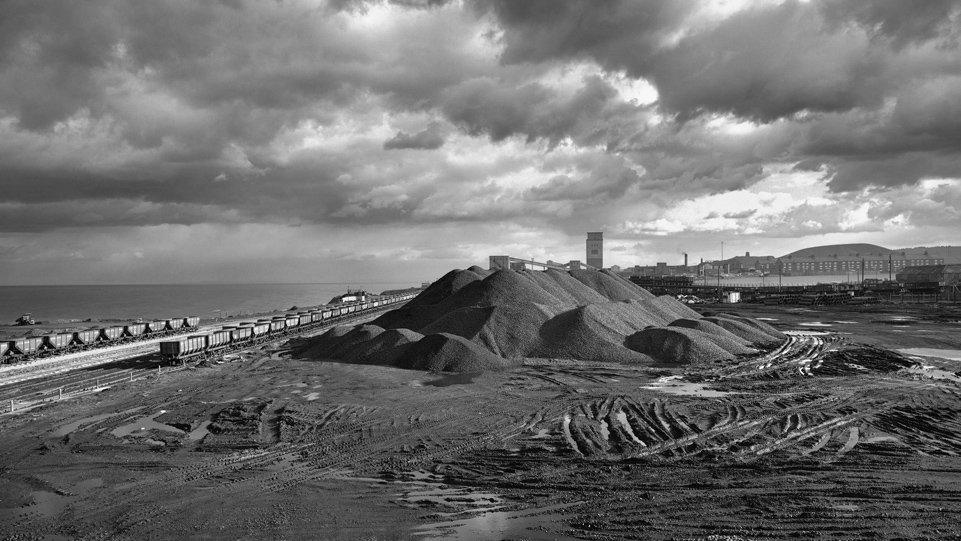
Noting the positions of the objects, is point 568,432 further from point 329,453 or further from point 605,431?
point 329,453

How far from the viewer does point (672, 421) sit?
22.1 metres

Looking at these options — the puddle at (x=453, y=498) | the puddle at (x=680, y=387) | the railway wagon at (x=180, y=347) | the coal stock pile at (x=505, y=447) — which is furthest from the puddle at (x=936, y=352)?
the railway wagon at (x=180, y=347)

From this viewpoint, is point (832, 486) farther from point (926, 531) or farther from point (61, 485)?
point (61, 485)

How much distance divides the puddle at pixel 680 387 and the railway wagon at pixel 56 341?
43.1 metres

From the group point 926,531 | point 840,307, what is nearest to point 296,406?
point 926,531

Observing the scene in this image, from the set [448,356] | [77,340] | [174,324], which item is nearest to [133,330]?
[77,340]

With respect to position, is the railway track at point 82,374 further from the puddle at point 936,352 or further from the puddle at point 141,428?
the puddle at point 936,352

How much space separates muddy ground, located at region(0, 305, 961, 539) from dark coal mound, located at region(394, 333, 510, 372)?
3753mm

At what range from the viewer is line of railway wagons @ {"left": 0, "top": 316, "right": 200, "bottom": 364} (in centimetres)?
3959

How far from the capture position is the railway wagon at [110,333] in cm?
4861

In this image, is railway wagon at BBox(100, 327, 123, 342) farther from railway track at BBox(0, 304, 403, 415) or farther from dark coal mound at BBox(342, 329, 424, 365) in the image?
dark coal mound at BBox(342, 329, 424, 365)

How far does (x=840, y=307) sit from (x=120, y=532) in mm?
104931

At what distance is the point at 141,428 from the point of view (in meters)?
21.9

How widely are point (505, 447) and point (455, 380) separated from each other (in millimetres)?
13511
